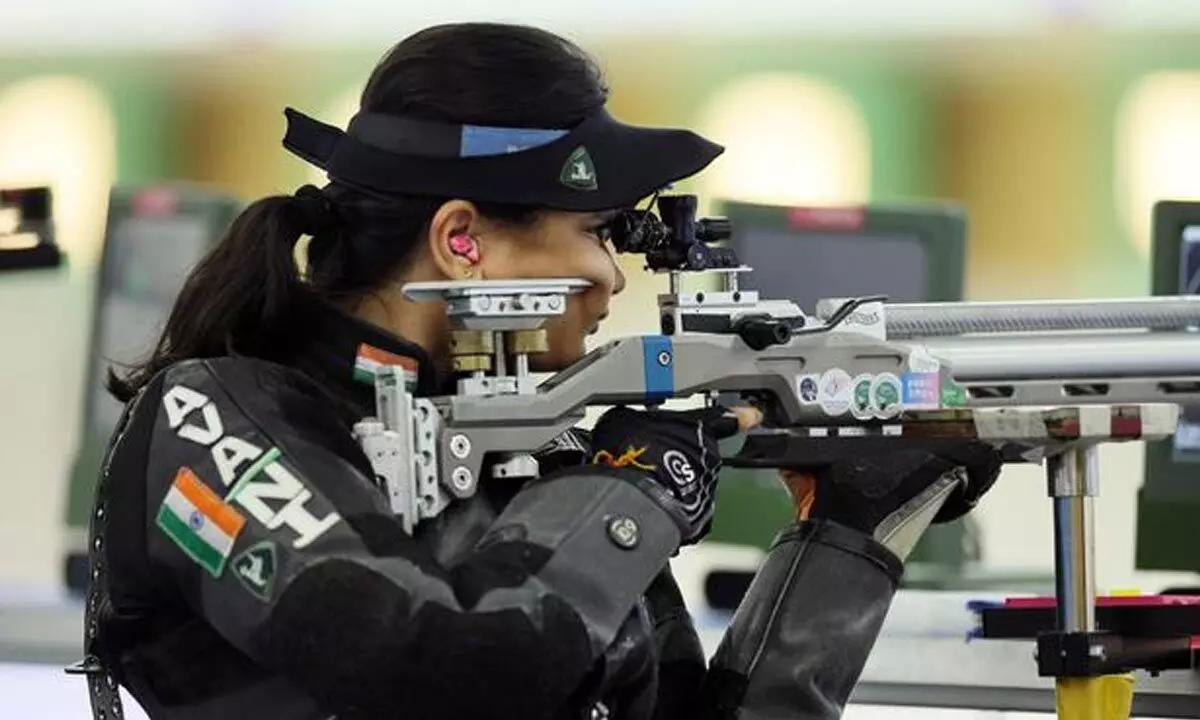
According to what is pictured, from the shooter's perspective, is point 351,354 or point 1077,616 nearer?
point 351,354

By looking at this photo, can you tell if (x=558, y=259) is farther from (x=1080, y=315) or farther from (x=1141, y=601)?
(x=1141, y=601)

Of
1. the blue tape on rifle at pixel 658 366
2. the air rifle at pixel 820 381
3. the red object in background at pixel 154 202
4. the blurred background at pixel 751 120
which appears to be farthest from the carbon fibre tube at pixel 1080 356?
the red object in background at pixel 154 202

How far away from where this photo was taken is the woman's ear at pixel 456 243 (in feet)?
4.46

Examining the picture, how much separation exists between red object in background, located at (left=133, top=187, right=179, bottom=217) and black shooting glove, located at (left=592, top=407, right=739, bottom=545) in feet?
4.93

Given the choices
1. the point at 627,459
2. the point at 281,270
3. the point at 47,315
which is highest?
the point at 281,270

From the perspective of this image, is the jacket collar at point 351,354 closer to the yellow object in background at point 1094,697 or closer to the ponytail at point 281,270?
the ponytail at point 281,270

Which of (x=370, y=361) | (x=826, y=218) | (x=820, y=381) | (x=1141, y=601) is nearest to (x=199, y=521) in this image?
(x=370, y=361)

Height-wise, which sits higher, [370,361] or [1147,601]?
[370,361]

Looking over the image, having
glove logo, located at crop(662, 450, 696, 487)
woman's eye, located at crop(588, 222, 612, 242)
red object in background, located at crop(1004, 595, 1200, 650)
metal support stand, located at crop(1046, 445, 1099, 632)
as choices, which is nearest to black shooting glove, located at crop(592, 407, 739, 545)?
glove logo, located at crop(662, 450, 696, 487)

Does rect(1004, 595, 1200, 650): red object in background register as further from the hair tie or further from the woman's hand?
the hair tie

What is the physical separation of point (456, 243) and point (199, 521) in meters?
0.25

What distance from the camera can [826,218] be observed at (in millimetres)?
2498

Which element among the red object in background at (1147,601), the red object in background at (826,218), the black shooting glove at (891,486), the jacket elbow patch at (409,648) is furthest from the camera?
the red object in background at (826,218)

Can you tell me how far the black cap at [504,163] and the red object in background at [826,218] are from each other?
1.11 meters
